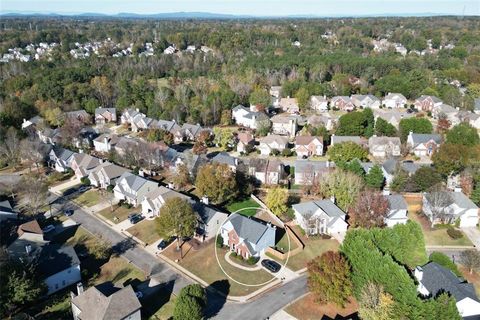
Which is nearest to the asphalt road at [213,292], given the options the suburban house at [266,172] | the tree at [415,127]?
the suburban house at [266,172]

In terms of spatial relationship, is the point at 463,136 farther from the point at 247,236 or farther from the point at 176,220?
the point at 176,220

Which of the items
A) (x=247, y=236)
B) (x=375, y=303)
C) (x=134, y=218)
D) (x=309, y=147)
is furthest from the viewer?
(x=309, y=147)

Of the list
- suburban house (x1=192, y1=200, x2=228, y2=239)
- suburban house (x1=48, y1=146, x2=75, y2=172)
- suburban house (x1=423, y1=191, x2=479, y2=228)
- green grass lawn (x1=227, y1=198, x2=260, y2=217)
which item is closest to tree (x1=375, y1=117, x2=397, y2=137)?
suburban house (x1=423, y1=191, x2=479, y2=228)

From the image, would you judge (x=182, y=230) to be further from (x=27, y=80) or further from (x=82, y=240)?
(x=27, y=80)

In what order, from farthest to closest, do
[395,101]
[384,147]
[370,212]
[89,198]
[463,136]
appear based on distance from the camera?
[395,101]
[384,147]
[463,136]
[89,198]
[370,212]

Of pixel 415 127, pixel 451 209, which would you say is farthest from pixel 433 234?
pixel 415 127

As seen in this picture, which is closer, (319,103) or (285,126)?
(285,126)

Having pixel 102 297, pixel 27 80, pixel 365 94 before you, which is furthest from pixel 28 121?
pixel 365 94

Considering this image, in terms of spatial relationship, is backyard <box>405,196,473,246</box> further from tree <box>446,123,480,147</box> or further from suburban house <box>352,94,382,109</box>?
suburban house <box>352,94,382,109</box>
